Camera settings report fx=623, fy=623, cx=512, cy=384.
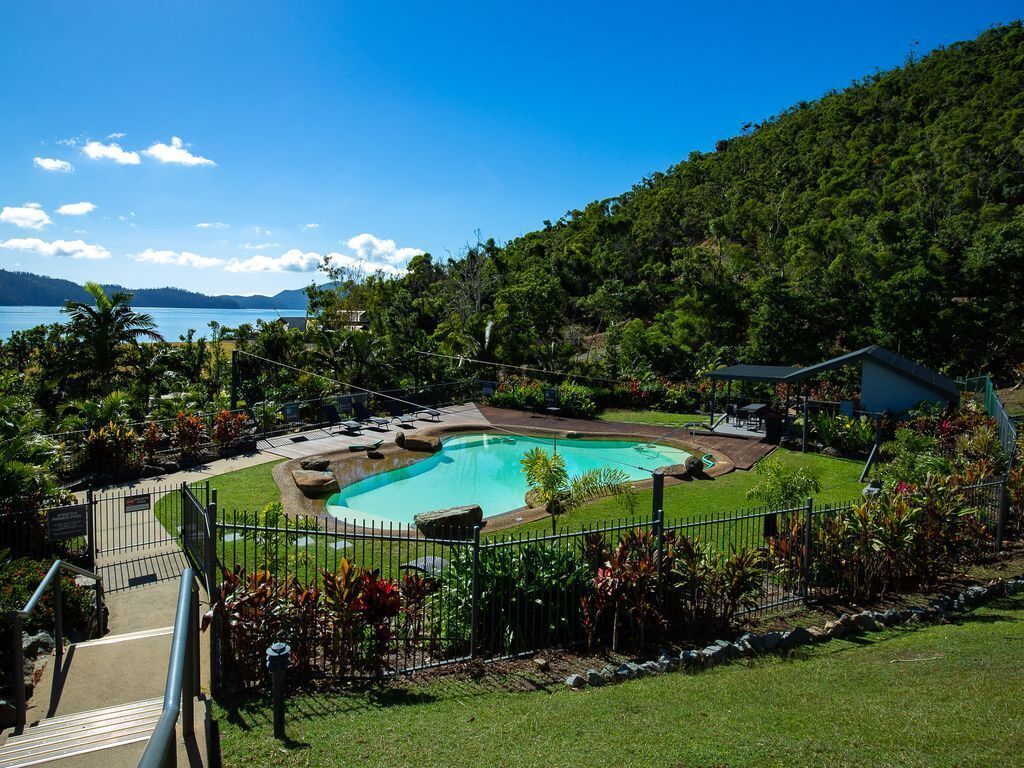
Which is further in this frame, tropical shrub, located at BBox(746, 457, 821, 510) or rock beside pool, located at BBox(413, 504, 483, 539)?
rock beside pool, located at BBox(413, 504, 483, 539)

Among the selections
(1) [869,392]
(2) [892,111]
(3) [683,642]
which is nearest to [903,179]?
(2) [892,111]

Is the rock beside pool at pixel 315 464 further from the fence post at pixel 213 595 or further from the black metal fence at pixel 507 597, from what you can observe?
the fence post at pixel 213 595

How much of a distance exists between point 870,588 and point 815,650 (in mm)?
2255

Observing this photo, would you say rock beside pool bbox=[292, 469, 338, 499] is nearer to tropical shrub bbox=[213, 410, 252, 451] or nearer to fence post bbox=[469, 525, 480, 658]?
tropical shrub bbox=[213, 410, 252, 451]

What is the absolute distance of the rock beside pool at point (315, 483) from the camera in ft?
47.7

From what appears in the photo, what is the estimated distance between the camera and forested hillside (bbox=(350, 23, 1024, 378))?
3000 centimetres

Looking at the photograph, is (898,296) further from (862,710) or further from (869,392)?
(862,710)

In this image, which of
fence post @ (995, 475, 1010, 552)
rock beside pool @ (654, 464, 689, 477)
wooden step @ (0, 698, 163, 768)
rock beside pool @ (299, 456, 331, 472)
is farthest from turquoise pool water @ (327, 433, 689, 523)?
wooden step @ (0, 698, 163, 768)

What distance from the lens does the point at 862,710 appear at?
4898 mm

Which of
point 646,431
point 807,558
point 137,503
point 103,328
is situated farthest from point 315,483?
point 646,431

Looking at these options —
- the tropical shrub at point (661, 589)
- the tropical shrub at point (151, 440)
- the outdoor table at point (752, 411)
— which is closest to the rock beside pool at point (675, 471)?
the outdoor table at point (752, 411)

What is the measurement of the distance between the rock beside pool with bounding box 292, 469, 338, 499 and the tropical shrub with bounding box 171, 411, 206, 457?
3.09 meters

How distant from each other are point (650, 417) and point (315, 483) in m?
13.6

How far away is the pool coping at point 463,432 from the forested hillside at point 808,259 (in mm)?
6587
